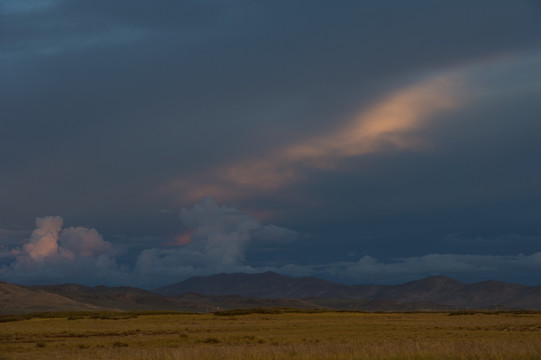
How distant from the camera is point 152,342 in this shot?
51469 millimetres

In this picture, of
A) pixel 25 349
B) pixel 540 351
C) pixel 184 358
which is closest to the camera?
pixel 540 351

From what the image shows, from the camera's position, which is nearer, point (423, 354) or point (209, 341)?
point (423, 354)

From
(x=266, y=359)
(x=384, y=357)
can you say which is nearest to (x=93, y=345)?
(x=266, y=359)

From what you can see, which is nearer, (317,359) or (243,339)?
(317,359)

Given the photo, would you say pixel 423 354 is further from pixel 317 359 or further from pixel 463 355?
pixel 317 359

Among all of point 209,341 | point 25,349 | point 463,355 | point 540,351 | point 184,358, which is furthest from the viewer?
point 209,341

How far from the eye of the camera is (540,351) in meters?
26.7

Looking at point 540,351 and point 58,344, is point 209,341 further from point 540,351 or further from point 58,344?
A: point 540,351

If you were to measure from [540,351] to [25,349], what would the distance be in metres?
37.1

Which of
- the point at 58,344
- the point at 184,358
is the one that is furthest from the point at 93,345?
the point at 184,358

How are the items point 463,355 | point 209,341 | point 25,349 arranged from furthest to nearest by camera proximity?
1. point 209,341
2. point 25,349
3. point 463,355

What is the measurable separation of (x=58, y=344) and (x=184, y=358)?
26937mm

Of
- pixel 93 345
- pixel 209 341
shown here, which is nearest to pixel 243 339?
pixel 209 341

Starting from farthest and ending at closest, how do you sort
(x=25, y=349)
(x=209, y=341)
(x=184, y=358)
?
(x=209, y=341), (x=25, y=349), (x=184, y=358)
